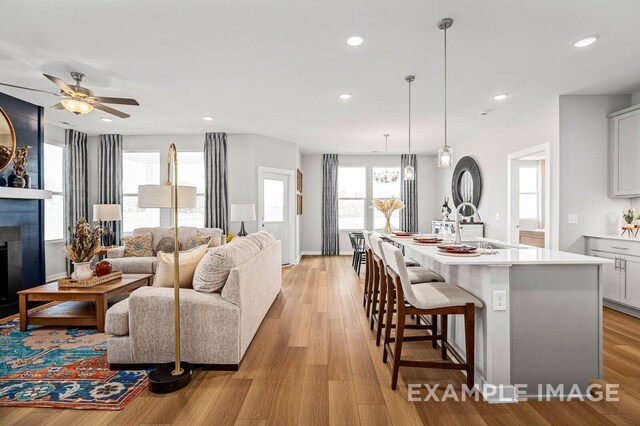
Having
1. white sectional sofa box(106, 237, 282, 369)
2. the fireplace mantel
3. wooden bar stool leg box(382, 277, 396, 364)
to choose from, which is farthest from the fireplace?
wooden bar stool leg box(382, 277, 396, 364)

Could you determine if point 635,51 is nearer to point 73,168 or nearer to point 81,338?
point 81,338

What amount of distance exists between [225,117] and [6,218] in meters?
3.21

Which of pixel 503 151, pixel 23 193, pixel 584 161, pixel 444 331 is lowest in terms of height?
pixel 444 331

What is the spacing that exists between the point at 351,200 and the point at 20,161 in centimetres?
664

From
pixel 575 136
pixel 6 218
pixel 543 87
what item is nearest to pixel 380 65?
pixel 543 87

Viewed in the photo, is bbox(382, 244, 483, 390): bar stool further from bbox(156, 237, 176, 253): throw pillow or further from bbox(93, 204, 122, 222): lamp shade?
bbox(93, 204, 122, 222): lamp shade

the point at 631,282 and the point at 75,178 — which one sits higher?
the point at 75,178

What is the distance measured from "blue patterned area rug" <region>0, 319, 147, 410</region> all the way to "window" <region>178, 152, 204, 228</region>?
366 cm

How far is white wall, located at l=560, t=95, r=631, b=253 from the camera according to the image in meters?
4.23

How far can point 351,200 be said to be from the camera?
8.84 meters

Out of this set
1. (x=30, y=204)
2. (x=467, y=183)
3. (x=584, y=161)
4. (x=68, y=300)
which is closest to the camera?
(x=68, y=300)

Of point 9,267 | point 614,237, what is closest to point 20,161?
point 9,267

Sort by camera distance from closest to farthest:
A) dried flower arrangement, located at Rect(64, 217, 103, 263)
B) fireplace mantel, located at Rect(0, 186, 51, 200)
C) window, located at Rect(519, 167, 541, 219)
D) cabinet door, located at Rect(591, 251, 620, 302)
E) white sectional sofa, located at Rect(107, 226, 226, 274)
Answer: dried flower arrangement, located at Rect(64, 217, 103, 263)
cabinet door, located at Rect(591, 251, 620, 302)
fireplace mantel, located at Rect(0, 186, 51, 200)
white sectional sofa, located at Rect(107, 226, 226, 274)
window, located at Rect(519, 167, 541, 219)

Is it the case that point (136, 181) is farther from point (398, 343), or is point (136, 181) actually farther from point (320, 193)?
point (398, 343)
